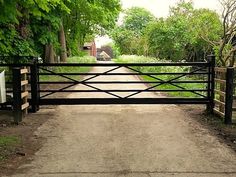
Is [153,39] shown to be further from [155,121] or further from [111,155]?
[111,155]

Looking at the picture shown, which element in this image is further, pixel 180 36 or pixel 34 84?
pixel 180 36

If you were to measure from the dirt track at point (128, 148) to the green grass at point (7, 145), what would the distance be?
0.53 m

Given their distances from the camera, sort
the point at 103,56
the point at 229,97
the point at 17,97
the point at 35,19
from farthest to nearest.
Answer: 1. the point at 103,56
2. the point at 35,19
3. the point at 17,97
4. the point at 229,97

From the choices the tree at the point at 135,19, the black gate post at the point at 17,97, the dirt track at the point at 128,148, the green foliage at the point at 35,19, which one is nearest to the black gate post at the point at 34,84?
the dirt track at the point at 128,148

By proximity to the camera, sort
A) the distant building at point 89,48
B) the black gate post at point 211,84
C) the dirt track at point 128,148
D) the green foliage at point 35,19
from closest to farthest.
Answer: the dirt track at point 128,148 → the green foliage at point 35,19 → the black gate post at point 211,84 → the distant building at point 89,48

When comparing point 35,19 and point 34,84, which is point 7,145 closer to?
point 34,84

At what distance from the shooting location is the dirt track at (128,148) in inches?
226

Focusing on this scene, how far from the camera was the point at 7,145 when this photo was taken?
7102 mm

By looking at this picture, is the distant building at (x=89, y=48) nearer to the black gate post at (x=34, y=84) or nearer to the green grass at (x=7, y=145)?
the black gate post at (x=34, y=84)

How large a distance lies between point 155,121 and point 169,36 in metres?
23.1

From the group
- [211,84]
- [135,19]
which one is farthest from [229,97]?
[135,19]

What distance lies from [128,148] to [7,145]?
2275 millimetres

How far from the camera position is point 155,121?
31.6 ft

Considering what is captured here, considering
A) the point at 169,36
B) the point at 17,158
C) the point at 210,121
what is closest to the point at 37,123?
the point at 17,158
